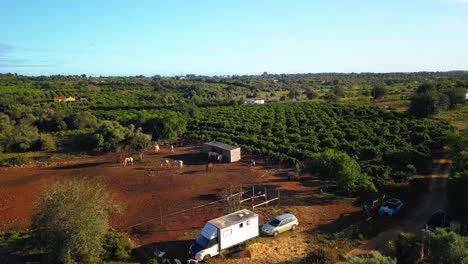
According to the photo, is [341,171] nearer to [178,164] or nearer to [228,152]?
[228,152]

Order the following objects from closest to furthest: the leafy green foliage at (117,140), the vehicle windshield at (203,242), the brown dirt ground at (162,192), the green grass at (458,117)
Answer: the vehicle windshield at (203,242), the brown dirt ground at (162,192), the leafy green foliage at (117,140), the green grass at (458,117)

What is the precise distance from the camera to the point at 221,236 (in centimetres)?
1681

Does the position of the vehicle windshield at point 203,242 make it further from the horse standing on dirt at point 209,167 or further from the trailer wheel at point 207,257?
the horse standing on dirt at point 209,167

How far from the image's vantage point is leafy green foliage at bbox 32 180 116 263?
52.4 ft

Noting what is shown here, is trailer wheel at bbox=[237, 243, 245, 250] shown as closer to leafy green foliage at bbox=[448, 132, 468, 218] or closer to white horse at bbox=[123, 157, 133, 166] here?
leafy green foliage at bbox=[448, 132, 468, 218]

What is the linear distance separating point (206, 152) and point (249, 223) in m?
20.3

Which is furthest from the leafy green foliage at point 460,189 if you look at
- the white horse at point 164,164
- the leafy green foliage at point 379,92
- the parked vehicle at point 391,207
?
the leafy green foliage at point 379,92

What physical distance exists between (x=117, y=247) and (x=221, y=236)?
5191 mm

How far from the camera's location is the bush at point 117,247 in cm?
1714

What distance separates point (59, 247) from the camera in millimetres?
16109

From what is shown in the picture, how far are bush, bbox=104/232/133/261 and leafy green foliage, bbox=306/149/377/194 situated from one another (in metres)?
14.1

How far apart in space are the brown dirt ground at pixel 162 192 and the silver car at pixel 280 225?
0.58 metres

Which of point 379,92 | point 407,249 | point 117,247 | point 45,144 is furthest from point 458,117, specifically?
point 45,144

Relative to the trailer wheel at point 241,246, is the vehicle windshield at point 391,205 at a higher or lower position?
higher
